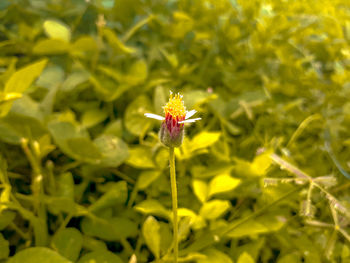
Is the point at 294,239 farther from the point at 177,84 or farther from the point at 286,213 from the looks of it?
the point at 177,84

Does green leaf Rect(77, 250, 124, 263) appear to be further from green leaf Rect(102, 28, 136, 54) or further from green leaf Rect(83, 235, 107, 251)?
green leaf Rect(102, 28, 136, 54)

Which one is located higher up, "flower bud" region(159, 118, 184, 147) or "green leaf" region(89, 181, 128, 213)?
"flower bud" region(159, 118, 184, 147)

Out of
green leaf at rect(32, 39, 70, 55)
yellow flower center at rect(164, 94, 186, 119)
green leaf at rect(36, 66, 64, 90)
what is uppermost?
yellow flower center at rect(164, 94, 186, 119)

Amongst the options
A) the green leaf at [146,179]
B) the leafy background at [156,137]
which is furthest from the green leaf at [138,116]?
the green leaf at [146,179]

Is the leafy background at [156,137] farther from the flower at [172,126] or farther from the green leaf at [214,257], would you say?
the flower at [172,126]

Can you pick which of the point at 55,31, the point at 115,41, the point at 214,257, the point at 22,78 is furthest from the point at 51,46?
the point at 214,257

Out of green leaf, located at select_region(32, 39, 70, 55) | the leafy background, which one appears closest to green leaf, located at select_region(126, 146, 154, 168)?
the leafy background

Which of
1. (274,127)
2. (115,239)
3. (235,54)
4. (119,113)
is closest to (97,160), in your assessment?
(115,239)

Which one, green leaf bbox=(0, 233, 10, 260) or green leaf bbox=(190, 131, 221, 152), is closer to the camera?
green leaf bbox=(0, 233, 10, 260)
